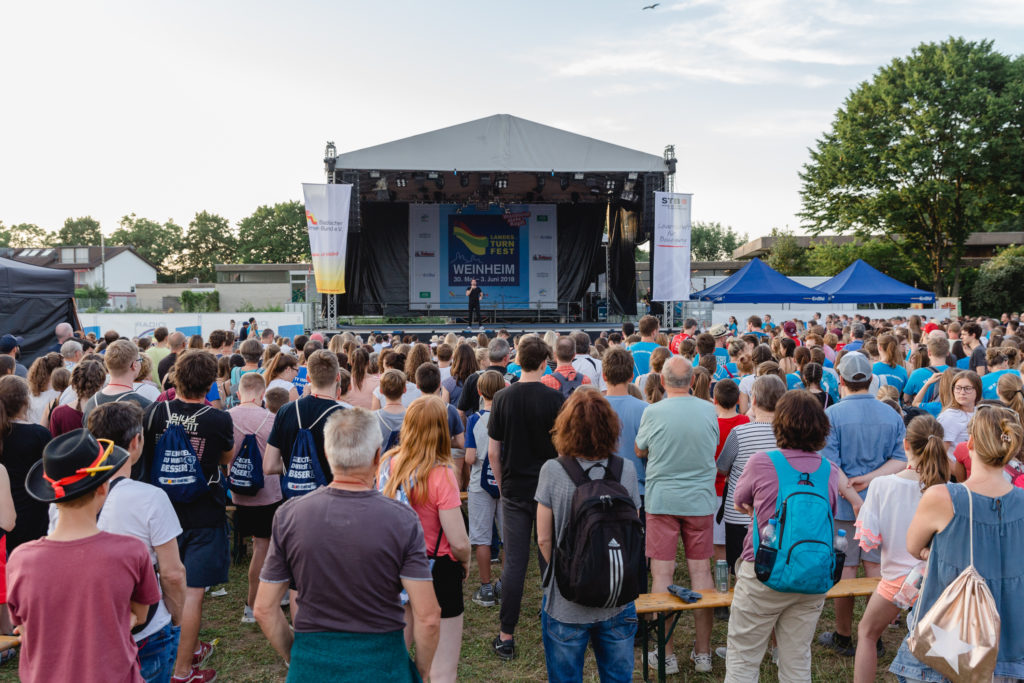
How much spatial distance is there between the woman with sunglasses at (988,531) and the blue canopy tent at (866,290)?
49.3 feet

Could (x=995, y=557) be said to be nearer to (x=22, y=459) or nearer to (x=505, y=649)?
(x=505, y=649)

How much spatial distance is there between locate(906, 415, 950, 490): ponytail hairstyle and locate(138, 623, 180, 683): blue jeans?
2.81m

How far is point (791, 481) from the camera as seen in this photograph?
2477mm

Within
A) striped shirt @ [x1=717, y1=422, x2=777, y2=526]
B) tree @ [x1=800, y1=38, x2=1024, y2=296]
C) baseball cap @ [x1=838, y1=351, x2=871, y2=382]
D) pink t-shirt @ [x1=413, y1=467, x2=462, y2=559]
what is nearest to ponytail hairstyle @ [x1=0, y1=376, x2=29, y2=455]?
pink t-shirt @ [x1=413, y1=467, x2=462, y2=559]

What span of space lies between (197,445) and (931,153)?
29.5 m

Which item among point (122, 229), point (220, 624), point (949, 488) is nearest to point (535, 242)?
point (220, 624)

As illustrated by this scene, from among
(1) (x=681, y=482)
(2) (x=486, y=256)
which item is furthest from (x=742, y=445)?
(2) (x=486, y=256)

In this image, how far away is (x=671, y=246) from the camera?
13.6 m

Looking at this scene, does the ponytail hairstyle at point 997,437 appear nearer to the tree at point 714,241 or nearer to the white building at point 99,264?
the white building at point 99,264

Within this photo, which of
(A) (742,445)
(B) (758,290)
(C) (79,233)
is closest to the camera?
(A) (742,445)

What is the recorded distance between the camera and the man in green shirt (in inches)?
127

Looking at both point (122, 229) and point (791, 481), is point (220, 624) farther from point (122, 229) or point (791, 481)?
point (122, 229)

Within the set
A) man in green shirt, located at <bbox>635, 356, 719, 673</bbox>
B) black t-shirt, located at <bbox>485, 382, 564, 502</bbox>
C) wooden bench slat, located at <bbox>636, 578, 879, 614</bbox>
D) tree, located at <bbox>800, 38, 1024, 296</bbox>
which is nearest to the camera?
wooden bench slat, located at <bbox>636, 578, 879, 614</bbox>

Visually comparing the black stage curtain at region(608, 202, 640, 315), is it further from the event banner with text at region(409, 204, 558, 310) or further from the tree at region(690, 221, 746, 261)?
the tree at region(690, 221, 746, 261)
